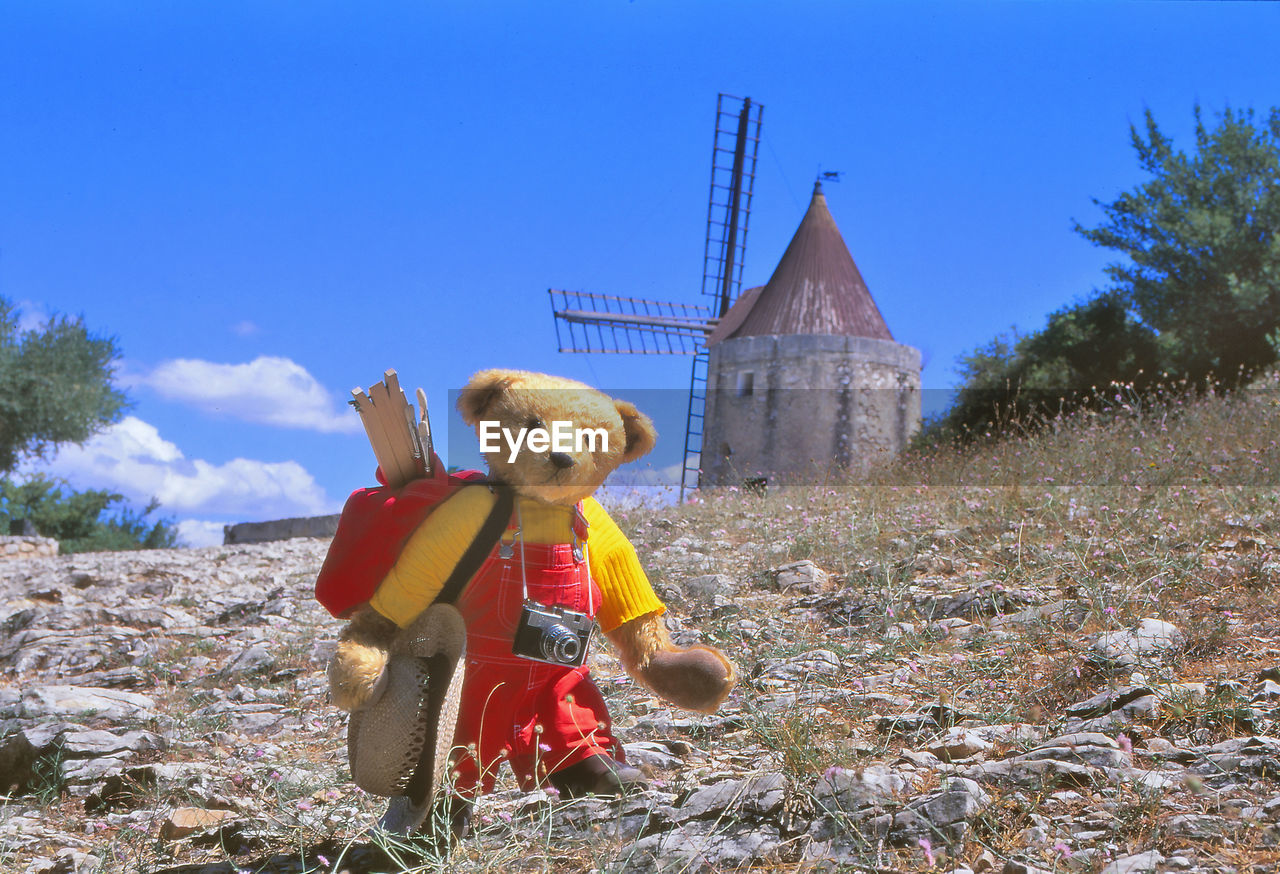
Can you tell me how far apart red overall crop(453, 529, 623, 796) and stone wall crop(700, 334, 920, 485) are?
14.1m

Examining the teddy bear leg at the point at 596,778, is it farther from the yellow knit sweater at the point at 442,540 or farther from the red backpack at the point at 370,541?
the red backpack at the point at 370,541

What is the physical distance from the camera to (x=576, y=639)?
248 cm

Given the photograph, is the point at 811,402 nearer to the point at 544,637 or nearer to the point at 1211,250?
the point at 1211,250

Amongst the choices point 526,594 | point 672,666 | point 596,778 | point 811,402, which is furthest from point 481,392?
point 811,402

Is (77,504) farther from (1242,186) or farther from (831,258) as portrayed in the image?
(1242,186)

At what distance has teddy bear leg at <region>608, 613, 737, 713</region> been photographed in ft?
8.73

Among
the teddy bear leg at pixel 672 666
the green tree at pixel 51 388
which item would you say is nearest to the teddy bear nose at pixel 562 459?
the teddy bear leg at pixel 672 666

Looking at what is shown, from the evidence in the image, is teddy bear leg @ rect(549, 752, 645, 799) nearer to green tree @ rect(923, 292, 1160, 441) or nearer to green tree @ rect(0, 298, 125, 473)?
green tree @ rect(923, 292, 1160, 441)

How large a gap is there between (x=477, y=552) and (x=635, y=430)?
62cm

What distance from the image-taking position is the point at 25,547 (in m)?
14.0

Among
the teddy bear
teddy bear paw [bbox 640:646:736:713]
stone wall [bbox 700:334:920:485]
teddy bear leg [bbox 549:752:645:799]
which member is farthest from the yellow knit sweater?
stone wall [bbox 700:334:920:485]

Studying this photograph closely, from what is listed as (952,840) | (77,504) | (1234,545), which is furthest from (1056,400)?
(77,504)

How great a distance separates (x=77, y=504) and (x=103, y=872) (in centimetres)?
2184

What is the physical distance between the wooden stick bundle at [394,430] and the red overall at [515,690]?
387mm
